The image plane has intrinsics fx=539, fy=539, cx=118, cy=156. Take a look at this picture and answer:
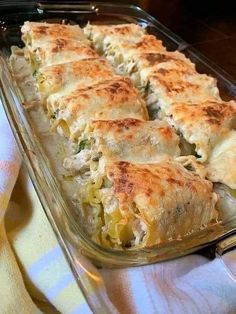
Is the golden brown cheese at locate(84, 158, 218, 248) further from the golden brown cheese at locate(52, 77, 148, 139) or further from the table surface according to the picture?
the table surface

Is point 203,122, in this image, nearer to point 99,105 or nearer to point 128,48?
point 99,105

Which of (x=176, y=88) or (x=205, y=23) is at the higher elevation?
(x=176, y=88)

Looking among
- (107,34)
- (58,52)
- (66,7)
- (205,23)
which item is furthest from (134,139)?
(205,23)

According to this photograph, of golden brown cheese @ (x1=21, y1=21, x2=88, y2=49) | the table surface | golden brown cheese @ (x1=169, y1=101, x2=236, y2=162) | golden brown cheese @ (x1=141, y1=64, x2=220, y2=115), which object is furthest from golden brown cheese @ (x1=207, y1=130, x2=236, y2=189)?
the table surface

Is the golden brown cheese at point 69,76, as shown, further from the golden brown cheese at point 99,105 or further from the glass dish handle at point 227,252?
the glass dish handle at point 227,252

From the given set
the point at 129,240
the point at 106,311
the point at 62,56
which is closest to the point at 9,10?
the point at 62,56

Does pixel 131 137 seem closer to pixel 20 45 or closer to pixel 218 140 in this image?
pixel 218 140
